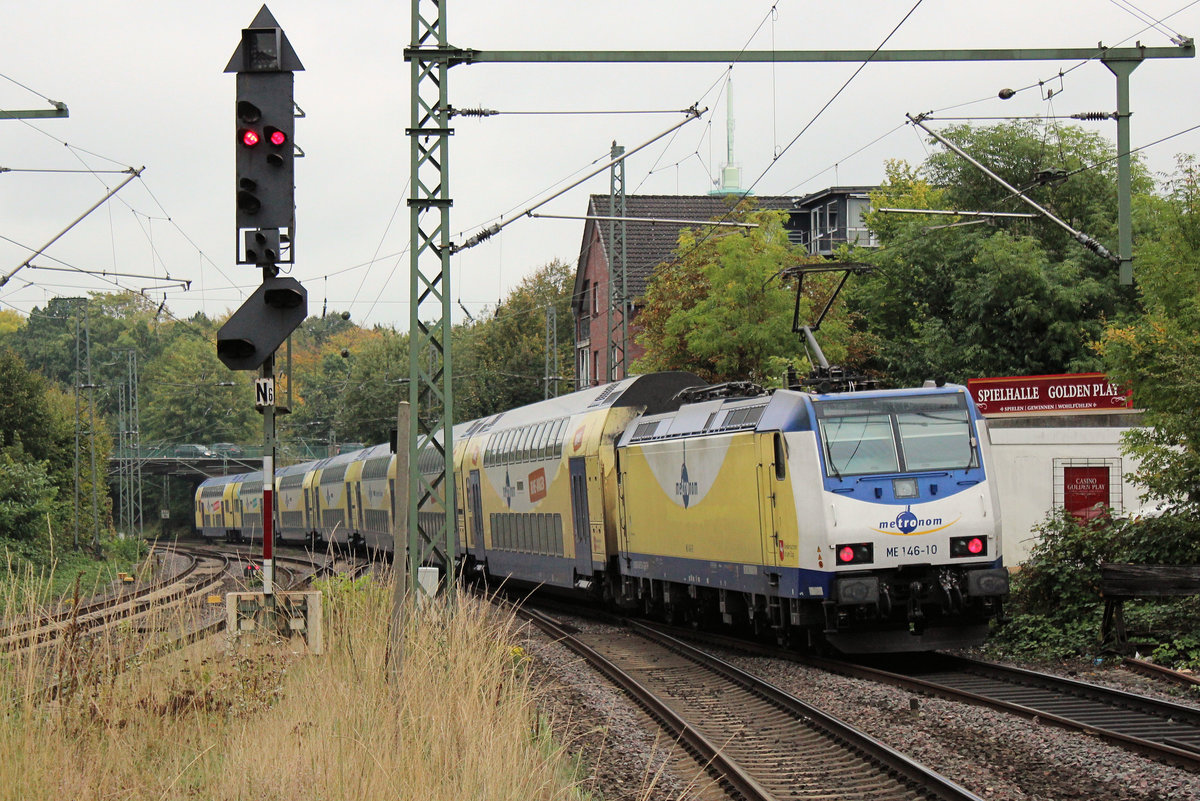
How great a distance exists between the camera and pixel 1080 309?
38969 millimetres

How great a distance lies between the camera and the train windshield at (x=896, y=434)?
14336mm

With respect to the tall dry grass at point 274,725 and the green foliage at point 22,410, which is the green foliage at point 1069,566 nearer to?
the tall dry grass at point 274,725

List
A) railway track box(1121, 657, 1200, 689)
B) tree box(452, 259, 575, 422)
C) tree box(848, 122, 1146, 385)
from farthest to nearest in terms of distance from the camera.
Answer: tree box(452, 259, 575, 422), tree box(848, 122, 1146, 385), railway track box(1121, 657, 1200, 689)

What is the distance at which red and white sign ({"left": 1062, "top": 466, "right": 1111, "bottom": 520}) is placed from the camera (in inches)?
985

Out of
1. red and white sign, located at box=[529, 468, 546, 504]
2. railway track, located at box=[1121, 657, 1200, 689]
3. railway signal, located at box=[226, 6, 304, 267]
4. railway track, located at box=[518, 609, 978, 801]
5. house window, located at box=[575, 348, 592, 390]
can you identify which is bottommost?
railway track, located at box=[518, 609, 978, 801]

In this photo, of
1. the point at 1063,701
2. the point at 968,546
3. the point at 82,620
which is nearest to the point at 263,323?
the point at 82,620

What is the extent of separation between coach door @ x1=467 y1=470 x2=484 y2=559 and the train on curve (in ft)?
16.6

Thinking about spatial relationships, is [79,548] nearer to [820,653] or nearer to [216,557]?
[216,557]

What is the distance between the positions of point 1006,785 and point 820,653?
6.86 meters

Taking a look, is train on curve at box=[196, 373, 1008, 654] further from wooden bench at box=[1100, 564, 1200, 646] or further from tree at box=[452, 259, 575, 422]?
tree at box=[452, 259, 575, 422]

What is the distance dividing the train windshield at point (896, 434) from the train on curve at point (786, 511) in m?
0.01

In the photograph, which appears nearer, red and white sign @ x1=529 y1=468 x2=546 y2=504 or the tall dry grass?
the tall dry grass

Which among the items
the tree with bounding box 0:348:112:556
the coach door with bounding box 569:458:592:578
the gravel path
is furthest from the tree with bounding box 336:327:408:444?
the gravel path

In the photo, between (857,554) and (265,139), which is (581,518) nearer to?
(857,554)
